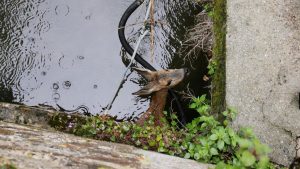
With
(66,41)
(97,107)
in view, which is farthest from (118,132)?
(66,41)

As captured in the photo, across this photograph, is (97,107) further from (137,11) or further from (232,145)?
(232,145)

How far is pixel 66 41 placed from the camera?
12.6 ft

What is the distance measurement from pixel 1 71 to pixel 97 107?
1.01 m

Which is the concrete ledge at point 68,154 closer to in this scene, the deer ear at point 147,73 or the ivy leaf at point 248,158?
the ivy leaf at point 248,158

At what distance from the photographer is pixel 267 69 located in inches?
116

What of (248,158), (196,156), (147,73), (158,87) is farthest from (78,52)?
(248,158)

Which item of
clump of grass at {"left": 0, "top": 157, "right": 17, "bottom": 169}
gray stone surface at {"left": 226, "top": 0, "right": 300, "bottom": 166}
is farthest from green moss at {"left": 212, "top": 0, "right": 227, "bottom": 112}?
clump of grass at {"left": 0, "top": 157, "right": 17, "bottom": 169}

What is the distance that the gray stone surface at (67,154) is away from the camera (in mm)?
2120

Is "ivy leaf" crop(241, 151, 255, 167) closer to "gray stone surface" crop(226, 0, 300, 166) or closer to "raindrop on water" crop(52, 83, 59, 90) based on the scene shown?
"gray stone surface" crop(226, 0, 300, 166)

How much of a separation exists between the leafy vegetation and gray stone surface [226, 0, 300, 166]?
19 centimetres

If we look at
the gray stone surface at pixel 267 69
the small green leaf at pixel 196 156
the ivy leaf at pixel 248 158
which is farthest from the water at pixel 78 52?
the ivy leaf at pixel 248 158

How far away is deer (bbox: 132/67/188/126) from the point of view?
3381mm

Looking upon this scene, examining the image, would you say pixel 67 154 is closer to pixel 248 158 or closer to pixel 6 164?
pixel 6 164

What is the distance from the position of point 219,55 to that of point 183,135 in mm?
714
